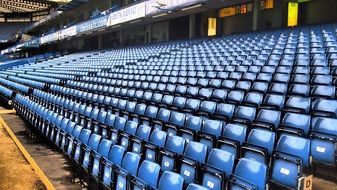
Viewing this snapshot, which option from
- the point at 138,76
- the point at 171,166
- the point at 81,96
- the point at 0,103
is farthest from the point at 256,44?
the point at 0,103

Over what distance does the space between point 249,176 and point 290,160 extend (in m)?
0.50

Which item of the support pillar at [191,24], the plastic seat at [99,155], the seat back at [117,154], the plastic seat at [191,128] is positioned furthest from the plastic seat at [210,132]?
the support pillar at [191,24]

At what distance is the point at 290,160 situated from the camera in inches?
130

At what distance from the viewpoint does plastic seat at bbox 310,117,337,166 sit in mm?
3734

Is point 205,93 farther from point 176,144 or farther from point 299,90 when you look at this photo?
point 176,144

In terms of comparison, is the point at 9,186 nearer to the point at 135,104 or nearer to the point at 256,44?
the point at 135,104

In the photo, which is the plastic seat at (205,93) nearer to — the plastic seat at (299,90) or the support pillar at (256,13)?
the plastic seat at (299,90)

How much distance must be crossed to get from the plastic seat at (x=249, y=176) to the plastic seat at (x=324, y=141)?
112 cm

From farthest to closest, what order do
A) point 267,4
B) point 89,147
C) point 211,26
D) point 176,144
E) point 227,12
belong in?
point 211,26, point 227,12, point 267,4, point 89,147, point 176,144

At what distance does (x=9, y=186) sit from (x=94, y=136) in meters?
1.43

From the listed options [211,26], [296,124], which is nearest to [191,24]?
[211,26]

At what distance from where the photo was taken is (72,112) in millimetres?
7465

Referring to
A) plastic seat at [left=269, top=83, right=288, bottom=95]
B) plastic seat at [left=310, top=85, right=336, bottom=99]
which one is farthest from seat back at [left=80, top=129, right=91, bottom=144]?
plastic seat at [left=310, top=85, right=336, bottom=99]

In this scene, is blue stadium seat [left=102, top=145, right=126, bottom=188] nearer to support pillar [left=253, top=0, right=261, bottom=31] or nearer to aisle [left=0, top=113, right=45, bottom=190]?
aisle [left=0, top=113, right=45, bottom=190]
